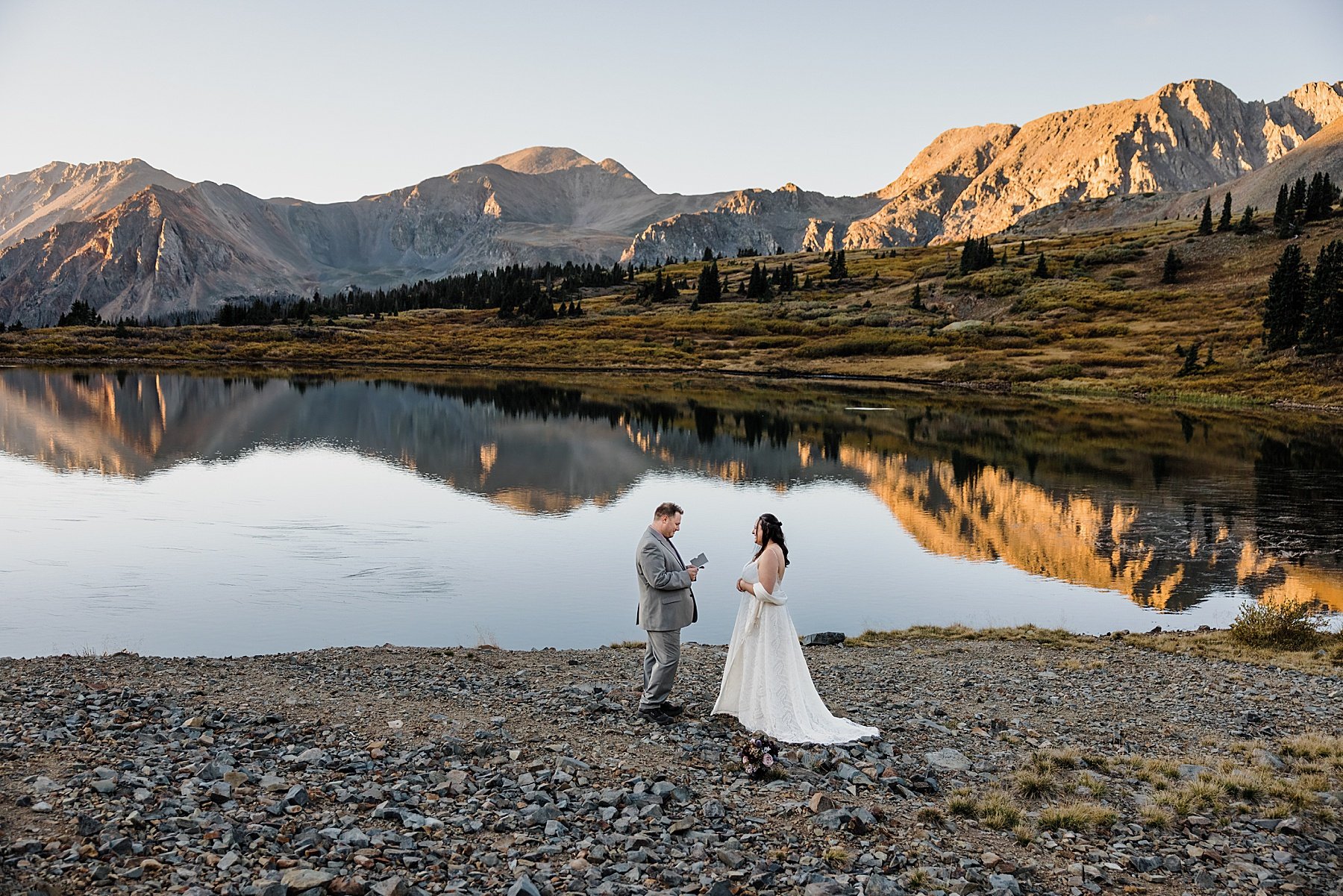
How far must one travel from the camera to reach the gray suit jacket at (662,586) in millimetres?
13297

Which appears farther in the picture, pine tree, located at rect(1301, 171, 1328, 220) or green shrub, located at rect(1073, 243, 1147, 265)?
green shrub, located at rect(1073, 243, 1147, 265)

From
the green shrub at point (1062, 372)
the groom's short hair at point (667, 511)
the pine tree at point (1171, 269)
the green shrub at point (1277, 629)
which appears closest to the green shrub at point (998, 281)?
the pine tree at point (1171, 269)

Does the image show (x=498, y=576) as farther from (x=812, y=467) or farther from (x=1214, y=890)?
(x=812, y=467)

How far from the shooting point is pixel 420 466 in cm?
5325

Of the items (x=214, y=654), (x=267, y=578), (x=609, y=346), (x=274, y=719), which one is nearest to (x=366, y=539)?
(x=267, y=578)

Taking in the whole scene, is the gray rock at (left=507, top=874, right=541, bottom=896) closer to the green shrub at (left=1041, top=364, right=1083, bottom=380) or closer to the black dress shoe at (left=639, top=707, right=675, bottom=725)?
the black dress shoe at (left=639, top=707, right=675, bottom=725)

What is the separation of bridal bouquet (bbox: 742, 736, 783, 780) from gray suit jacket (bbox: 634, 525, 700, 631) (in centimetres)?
208

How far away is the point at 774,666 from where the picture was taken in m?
13.2

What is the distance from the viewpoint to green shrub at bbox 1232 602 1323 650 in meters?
21.0

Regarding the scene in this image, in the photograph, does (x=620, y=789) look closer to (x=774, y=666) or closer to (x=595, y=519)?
(x=774, y=666)

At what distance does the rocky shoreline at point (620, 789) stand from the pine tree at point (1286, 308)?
106 metres

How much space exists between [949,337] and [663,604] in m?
141

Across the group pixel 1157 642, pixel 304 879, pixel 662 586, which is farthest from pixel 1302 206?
pixel 304 879

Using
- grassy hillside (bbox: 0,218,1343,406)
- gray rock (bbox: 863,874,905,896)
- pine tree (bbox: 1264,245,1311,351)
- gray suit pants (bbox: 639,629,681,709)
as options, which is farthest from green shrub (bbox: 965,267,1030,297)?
gray rock (bbox: 863,874,905,896)
